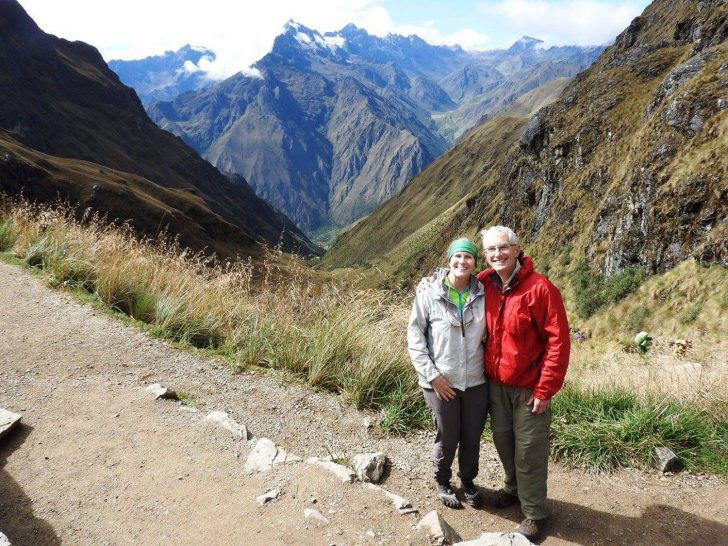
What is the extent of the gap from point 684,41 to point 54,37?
212948mm

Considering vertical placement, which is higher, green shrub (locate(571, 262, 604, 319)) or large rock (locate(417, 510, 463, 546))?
large rock (locate(417, 510, 463, 546))

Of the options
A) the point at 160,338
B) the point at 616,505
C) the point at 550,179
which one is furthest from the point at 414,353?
the point at 550,179

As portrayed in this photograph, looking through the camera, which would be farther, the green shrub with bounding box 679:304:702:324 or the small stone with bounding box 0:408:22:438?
the green shrub with bounding box 679:304:702:324

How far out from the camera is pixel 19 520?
3518 millimetres

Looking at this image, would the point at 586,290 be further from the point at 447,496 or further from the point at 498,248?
the point at 498,248

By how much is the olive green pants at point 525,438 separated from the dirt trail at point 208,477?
37 cm

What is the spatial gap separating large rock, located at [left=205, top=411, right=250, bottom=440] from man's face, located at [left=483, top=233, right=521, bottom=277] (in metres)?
3.10

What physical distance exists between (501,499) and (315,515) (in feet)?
6.35

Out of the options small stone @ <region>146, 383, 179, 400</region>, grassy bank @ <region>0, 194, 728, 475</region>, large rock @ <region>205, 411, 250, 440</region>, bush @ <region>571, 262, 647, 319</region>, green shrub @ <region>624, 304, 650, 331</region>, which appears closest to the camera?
large rock @ <region>205, 411, 250, 440</region>

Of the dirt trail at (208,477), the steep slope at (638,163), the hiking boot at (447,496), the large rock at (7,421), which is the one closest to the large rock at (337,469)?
the dirt trail at (208,477)

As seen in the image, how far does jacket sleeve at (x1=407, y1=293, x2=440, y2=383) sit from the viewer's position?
4297 millimetres

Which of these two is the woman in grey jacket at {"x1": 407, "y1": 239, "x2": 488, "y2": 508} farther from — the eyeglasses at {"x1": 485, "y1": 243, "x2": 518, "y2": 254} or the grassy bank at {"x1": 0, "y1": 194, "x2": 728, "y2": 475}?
the grassy bank at {"x1": 0, "y1": 194, "x2": 728, "y2": 475}

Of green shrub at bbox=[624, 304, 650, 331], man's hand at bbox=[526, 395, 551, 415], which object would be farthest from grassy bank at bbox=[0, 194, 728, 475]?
green shrub at bbox=[624, 304, 650, 331]

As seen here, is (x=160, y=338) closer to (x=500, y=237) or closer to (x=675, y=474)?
(x=500, y=237)
